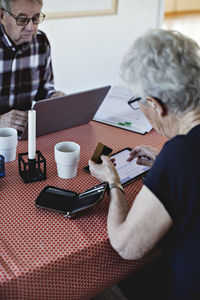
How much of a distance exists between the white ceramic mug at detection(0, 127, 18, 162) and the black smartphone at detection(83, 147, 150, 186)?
0.29 meters

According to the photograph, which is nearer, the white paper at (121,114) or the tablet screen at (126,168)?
the tablet screen at (126,168)

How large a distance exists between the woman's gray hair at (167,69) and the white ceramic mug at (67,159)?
360 mm

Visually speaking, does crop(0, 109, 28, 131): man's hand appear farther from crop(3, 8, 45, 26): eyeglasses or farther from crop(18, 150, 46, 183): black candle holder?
crop(3, 8, 45, 26): eyeglasses

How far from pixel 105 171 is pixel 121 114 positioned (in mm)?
661

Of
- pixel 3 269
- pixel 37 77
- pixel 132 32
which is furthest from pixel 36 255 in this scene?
pixel 132 32

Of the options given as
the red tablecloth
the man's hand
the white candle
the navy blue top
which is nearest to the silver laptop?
the man's hand

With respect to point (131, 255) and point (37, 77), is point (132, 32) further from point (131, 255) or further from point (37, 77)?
point (131, 255)

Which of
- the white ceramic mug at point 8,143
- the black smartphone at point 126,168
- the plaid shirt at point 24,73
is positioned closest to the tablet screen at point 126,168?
the black smartphone at point 126,168

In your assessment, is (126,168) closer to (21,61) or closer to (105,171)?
(105,171)

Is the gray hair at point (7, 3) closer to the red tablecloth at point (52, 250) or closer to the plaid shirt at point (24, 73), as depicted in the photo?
the plaid shirt at point (24, 73)

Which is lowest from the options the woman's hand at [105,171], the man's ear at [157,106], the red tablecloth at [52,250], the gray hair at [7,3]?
the red tablecloth at [52,250]

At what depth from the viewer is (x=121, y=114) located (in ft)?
6.25

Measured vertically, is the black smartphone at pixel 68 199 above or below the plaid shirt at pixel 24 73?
below

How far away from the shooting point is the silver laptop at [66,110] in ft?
5.14
